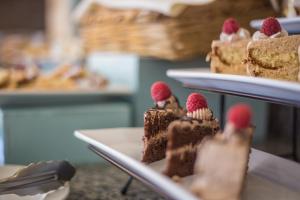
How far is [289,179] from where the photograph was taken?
0.72 meters

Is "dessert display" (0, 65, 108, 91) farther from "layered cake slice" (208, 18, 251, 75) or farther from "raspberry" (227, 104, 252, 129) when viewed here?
"raspberry" (227, 104, 252, 129)

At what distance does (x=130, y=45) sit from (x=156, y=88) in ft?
1.75

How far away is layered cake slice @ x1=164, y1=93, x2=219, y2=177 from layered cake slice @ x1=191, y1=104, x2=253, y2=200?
0.09 meters

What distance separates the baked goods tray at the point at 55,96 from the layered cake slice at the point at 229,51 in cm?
49

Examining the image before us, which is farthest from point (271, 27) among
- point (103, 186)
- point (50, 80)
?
point (50, 80)

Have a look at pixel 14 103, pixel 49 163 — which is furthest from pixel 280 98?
pixel 14 103

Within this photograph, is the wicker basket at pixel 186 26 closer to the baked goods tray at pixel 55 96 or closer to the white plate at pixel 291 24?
the baked goods tray at pixel 55 96

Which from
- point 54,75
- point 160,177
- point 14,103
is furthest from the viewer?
point 54,75

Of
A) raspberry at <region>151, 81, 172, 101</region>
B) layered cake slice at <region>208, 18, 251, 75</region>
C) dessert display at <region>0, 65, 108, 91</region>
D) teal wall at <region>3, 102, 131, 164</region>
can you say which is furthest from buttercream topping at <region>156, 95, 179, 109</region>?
dessert display at <region>0, 65, 108, 91</region>

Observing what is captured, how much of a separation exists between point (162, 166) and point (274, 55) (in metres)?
0.23

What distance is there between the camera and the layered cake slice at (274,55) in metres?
0.66

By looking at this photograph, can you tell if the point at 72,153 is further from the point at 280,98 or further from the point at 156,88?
the point at 280,98

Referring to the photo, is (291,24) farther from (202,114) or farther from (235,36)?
(202,114)

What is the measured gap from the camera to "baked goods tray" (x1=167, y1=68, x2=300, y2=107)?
1.84 ft
